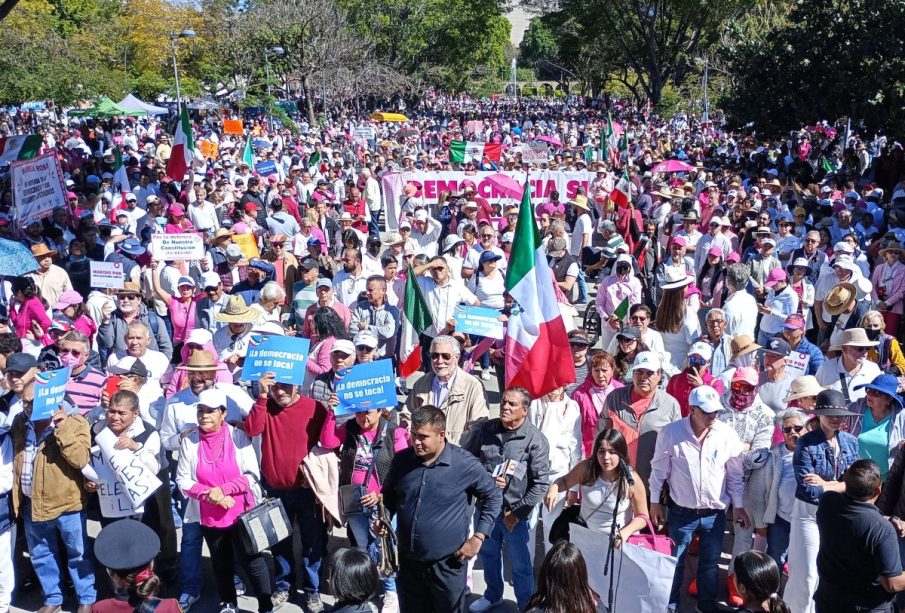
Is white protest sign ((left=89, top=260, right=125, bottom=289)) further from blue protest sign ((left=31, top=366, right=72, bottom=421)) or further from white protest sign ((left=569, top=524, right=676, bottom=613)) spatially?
white protest sign ((left=569, top=524, right=676, bottom=613))

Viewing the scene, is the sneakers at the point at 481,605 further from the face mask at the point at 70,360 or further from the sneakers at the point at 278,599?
the face mask at the point at 70,360

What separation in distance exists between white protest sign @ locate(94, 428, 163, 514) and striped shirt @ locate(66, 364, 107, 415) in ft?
2.61

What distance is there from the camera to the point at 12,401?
5.70m

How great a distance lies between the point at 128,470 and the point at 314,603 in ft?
4.74

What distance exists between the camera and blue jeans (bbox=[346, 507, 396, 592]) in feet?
18.0

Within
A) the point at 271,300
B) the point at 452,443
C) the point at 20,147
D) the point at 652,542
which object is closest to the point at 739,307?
the point at 452,443

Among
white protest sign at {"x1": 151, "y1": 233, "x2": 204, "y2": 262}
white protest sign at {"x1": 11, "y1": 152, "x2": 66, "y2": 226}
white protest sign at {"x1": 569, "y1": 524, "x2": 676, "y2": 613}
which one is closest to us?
white protest sign at {"x1": 569, "y1": 524, "x2": 676, "y2": 613}

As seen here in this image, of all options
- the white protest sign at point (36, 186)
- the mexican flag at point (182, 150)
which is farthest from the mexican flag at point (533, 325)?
the mexican flag at point (182, 150)

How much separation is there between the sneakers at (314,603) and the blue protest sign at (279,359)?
4.55 ft

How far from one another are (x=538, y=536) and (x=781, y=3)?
124ft

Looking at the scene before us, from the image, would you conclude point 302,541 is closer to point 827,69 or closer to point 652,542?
point 652,542

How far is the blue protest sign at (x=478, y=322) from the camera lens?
22.3ft

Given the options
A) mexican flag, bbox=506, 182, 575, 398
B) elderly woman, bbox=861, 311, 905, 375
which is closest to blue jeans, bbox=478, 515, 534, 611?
mexican flag, bbox=506, 182, 575, 398

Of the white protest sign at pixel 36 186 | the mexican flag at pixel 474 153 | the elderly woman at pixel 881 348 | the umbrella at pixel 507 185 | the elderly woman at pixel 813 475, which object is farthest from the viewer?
the mexican flag at pixel 474 153
